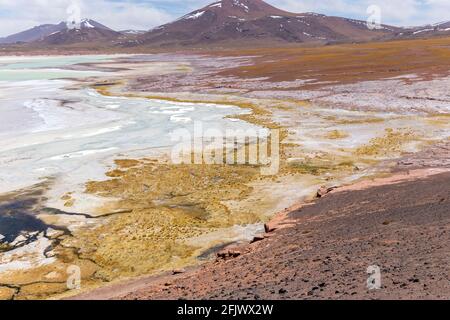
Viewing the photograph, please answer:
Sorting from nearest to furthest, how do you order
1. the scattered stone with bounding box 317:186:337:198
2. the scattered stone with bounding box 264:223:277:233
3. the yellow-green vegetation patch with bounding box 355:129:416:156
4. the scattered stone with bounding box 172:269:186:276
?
the scattered stone with bounding box 172:269:186:276
the scattered stone with bounding box 264:223:277:233
the scattered stone with bounding box 317:186:337:198
the yellow-green vegetation patch with bounding box 355:129:416:156

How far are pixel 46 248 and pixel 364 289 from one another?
1237cm

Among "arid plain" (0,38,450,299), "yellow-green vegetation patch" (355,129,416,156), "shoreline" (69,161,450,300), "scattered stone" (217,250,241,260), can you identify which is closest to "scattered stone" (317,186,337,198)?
"arid plain" (0,38,450,299)

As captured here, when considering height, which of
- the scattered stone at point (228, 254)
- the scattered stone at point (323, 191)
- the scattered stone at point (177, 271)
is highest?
the scattered stone at point (323, 191)

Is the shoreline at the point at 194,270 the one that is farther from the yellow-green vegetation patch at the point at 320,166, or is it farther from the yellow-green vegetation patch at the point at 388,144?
the yellow-green vegetation patch at the point at 388,144

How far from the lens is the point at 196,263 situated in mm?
16141

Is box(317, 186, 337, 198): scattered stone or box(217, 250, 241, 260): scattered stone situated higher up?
box(317, 186, 337, 198): scattered stone

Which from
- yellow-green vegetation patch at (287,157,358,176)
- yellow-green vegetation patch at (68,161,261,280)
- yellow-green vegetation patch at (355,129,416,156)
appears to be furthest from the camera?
yellow-green vegetation patch at (355,129,416,156)

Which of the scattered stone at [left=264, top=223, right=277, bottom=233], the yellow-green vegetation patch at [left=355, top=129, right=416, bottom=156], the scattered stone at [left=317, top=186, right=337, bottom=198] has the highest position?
the yellow-green vegetation patch at [left=355, top=129, right=416, bottom=156]

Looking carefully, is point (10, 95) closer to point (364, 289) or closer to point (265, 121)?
point (265, 121)

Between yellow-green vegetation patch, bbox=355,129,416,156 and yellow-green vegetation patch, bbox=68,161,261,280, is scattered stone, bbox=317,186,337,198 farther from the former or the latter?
yellow-green vegetation patch, bbox=355,129,416,156

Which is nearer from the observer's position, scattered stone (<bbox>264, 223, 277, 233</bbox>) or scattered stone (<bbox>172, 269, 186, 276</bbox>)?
scattered stone (<bbox>172, 269, 186, 276</bbox>)

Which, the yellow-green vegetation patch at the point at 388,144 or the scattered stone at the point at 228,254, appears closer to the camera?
the scattered stone at the point at 228,254

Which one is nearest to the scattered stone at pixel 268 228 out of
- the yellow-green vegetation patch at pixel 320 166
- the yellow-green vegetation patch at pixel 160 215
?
the yellow-green vegetation patch at pixel 160 215

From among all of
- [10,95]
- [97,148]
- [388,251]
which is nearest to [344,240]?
[388,251]
